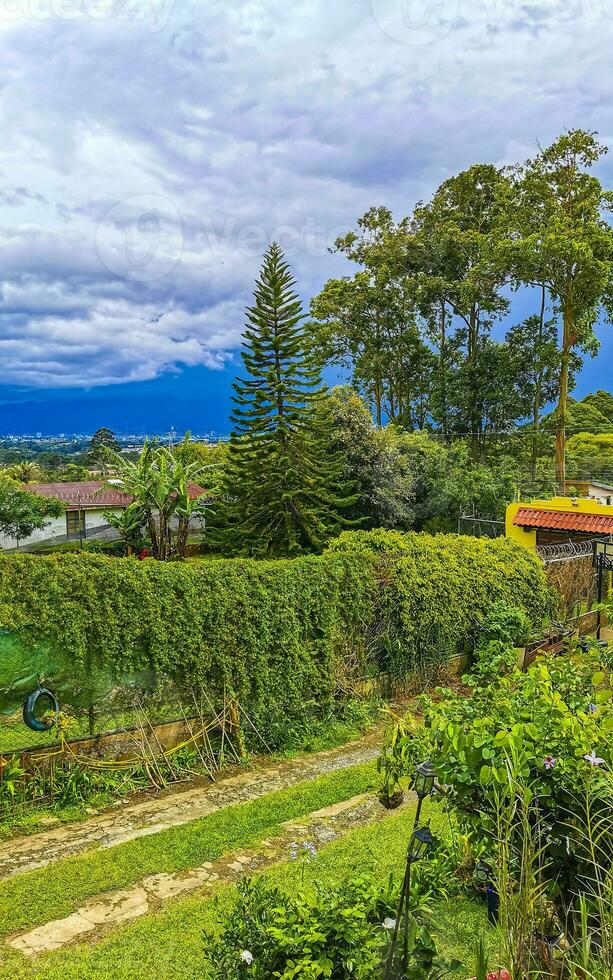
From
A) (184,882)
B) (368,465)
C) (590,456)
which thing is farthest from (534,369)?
(184,882)

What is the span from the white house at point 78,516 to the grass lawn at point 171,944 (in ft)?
67.5

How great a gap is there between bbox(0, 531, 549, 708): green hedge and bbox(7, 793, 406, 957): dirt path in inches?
54.5

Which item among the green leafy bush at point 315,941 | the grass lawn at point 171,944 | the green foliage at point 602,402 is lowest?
the grass lawn at point 171,944

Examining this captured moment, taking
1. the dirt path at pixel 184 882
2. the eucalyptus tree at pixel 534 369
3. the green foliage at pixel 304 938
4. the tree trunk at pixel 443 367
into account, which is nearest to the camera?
the green foliage at pixel 304 938

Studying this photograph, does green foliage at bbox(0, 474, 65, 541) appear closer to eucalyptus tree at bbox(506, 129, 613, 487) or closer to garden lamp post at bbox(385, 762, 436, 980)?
eucalyptus tree at bbox(506, 129, 613, 487)

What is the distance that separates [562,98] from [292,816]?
16.7 metres

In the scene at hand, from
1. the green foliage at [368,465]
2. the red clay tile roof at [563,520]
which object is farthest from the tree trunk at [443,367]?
the red clay tile roof at [563,520]

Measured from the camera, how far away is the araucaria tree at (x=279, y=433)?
1595 centimetres

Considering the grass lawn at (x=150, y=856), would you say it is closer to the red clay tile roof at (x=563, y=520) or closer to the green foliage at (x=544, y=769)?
the green foliage at (x=544, y=769)

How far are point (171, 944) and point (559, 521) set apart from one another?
10.4m

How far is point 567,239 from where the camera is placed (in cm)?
1927

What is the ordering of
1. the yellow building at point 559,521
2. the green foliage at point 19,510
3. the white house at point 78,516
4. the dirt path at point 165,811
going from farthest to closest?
1. the white house at point 78,516
2. the green foliage at point 19,510
3. the yellow building at point 559,521
4. the dirt path at point 165,811

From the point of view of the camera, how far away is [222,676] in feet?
16.9

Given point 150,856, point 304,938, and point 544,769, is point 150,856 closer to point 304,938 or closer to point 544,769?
point 304,938
